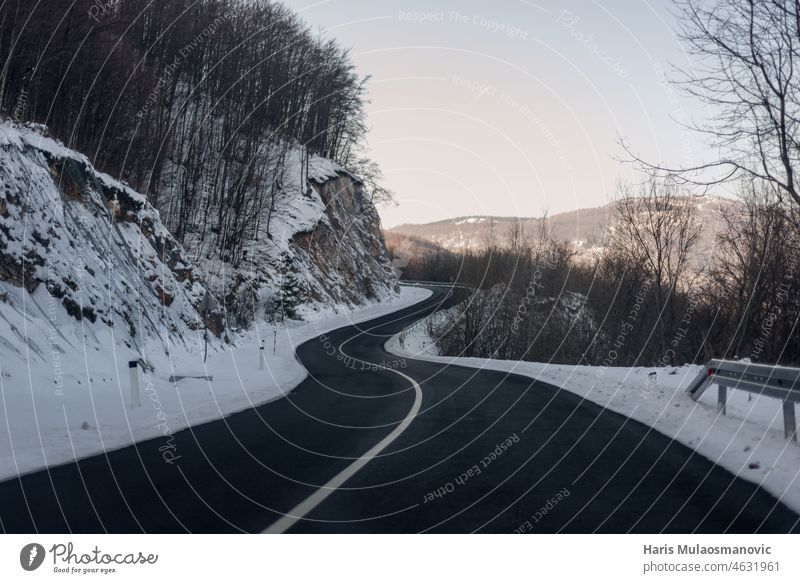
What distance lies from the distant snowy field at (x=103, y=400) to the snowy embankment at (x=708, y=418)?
7054mm

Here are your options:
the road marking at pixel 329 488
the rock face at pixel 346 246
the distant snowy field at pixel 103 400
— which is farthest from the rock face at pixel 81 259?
the rock face at pixel 346 246

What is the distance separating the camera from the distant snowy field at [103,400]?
7.84 meters

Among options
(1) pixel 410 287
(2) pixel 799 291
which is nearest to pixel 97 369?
(2) pixel 799 291

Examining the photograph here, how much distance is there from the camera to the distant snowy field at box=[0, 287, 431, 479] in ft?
25.7

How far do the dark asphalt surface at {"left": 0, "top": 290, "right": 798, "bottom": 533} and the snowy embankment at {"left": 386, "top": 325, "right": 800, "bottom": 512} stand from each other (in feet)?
0.90

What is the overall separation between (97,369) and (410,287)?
75.1 metres

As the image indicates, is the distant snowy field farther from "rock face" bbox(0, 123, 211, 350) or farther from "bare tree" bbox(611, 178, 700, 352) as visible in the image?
"bare tree" bbox(611, 178, 700, 352)

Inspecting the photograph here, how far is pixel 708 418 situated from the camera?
29.9ft

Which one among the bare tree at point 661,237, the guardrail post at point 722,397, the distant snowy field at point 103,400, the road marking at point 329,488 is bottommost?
the distant snowy field at point 103,400

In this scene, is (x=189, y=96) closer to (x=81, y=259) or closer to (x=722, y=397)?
(x=81, y=259)

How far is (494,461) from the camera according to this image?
695 centimetres

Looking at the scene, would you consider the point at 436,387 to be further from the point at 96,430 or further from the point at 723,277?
the point at 723,277

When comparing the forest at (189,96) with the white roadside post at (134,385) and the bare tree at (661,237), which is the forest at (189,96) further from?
the bare tree at (661,237)

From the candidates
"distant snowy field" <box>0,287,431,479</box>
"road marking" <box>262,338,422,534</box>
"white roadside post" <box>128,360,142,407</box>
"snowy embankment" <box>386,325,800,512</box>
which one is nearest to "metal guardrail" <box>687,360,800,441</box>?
"snowy embankment" <box>386,325,800,512</box>
